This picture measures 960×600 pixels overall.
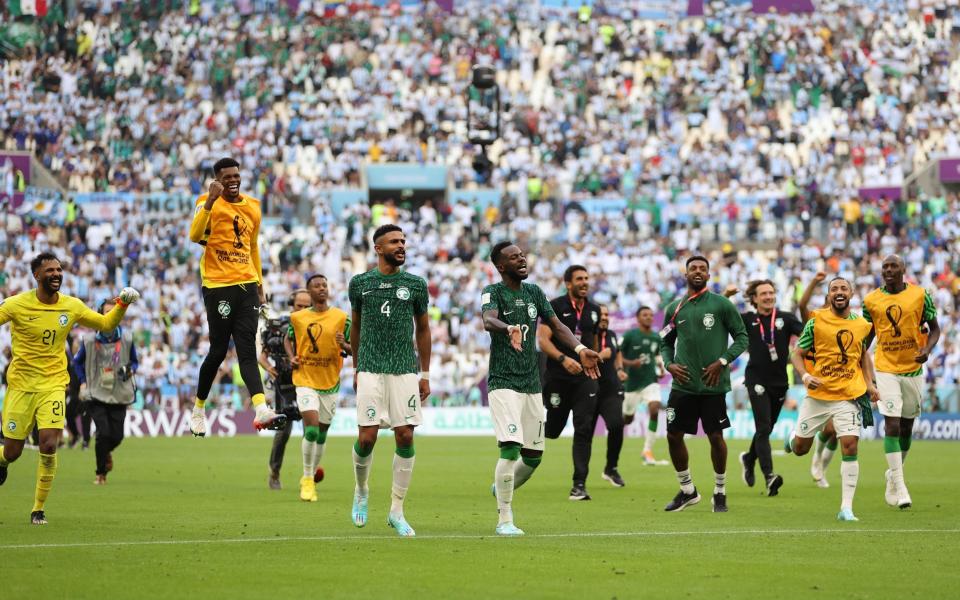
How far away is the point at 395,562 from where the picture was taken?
11320mm

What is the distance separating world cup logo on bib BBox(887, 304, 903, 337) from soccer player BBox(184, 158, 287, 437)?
7347mm

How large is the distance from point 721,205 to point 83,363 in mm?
28803

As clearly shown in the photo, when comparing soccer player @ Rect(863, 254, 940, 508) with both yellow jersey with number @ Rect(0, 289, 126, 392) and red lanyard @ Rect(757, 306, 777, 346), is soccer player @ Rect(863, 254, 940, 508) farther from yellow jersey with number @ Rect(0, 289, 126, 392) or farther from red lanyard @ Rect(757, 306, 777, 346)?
yellow jersey with number @ Rect(0, 289, 126, 392)

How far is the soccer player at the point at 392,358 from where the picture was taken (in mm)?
13141

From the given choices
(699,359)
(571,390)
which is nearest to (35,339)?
(699,359)

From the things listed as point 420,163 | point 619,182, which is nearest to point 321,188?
point 420,163

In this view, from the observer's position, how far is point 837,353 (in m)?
15.9

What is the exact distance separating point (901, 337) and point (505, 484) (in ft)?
19.9

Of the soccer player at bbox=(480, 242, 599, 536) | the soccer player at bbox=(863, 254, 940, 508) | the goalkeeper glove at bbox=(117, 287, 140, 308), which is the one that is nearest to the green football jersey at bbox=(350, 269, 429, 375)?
the soccer player at bbox=(480, 242, 599, 536)

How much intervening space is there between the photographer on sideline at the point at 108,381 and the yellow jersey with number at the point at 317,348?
14.5 ft

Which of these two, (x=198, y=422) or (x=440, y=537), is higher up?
(x=198, y=422)

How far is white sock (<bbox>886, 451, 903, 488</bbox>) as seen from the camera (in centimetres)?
1619

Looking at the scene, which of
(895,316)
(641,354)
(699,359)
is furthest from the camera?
(641,354)

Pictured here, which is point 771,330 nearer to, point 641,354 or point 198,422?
point 641,354
